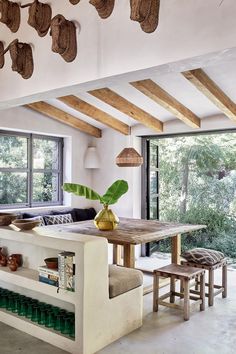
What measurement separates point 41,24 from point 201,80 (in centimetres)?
183

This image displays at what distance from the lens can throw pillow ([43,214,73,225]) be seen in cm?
560

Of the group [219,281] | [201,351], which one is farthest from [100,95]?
[201,351]

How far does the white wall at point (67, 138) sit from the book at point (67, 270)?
11.1ft

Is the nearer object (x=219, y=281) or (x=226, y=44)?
(x=226, y=44)

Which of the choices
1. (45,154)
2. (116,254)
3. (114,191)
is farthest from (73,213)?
(114,191)

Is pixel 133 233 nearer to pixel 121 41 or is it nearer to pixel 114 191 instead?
pixel 114 191

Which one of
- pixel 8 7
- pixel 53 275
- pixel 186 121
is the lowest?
pixel 53 275

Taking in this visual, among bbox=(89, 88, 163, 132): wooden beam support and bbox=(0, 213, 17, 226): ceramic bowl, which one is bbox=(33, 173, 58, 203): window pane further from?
bbox=(0, 213, 17, 226): ceramic bowl

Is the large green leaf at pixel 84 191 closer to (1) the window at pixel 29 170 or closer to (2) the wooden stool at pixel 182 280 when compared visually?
(2) the wooden stool at pixel 182 280

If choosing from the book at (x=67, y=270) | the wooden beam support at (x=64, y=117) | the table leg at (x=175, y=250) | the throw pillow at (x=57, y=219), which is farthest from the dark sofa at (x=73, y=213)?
the book at (x=67, y=270)

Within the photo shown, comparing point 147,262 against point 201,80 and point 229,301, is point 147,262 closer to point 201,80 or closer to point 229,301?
point 229,301

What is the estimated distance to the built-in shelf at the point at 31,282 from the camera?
291cm

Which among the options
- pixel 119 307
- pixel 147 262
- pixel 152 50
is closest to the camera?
pixel 152 50

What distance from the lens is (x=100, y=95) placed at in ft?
16.2
